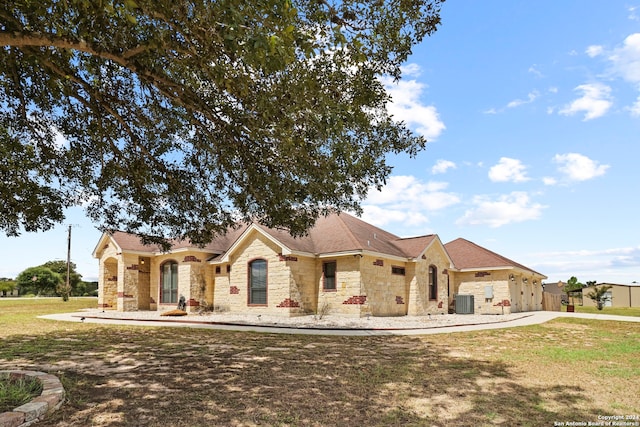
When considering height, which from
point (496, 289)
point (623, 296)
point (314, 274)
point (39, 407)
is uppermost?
point (314, 274)

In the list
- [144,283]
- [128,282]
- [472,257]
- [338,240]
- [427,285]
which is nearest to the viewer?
[338,240]

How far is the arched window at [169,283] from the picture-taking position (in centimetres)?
2584

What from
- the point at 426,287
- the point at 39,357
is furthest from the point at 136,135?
the point at 426,287

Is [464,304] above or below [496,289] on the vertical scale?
below

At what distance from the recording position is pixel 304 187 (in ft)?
33.2

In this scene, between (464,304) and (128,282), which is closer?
(128,282)

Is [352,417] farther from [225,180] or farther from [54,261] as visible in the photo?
[54,261]

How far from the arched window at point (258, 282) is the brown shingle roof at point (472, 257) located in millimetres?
13765

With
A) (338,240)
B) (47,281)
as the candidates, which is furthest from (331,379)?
(47,281)

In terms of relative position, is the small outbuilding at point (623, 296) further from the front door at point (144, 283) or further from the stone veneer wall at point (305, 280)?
the front door at point (144, 283)

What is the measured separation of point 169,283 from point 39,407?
70.5 ft

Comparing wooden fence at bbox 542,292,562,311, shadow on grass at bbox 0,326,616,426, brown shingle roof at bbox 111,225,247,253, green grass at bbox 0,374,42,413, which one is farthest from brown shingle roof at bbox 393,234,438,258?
green grass at bbox 0,374,42,413

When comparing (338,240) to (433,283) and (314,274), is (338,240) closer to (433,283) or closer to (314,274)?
(314,274)

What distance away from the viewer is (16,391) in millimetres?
6152
